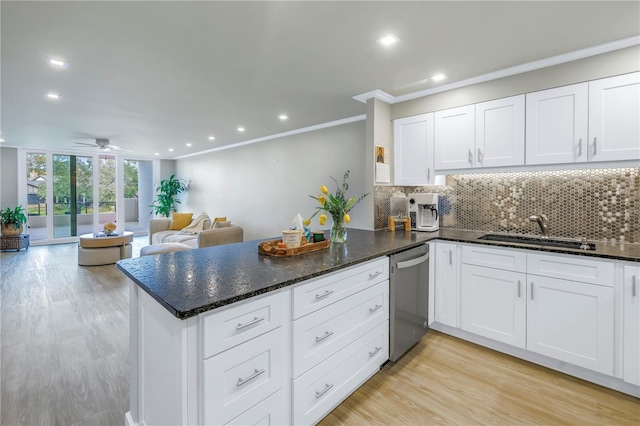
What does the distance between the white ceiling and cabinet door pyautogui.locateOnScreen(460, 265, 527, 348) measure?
177 cm

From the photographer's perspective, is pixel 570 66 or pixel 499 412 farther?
pixel 570 66

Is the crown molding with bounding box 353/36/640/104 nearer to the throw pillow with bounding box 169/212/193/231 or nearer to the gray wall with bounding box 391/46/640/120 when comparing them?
the gray wall with bounding box 391/46/640/120

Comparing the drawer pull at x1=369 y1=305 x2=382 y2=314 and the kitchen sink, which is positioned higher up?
the kitchen sink

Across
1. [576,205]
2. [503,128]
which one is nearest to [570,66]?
[503,128]

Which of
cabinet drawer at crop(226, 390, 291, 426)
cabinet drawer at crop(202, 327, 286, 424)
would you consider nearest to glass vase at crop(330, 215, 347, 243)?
cabinet drawer at crop(202, 327, 286, 424)

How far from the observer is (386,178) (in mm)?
3387

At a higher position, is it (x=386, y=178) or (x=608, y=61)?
(x=608, y=61)

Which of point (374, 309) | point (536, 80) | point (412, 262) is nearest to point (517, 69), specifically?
point (536, 80)

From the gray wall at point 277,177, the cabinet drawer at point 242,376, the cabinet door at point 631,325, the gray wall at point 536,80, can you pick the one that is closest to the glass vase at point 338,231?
the gray wall at point 277,177

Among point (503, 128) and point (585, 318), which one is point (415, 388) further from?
point (503, 128)

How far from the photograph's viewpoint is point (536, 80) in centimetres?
255

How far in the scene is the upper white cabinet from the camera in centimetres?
265

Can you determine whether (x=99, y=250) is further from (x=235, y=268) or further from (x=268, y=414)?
(x=268, y=414)

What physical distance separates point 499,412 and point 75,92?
474 centimetres
